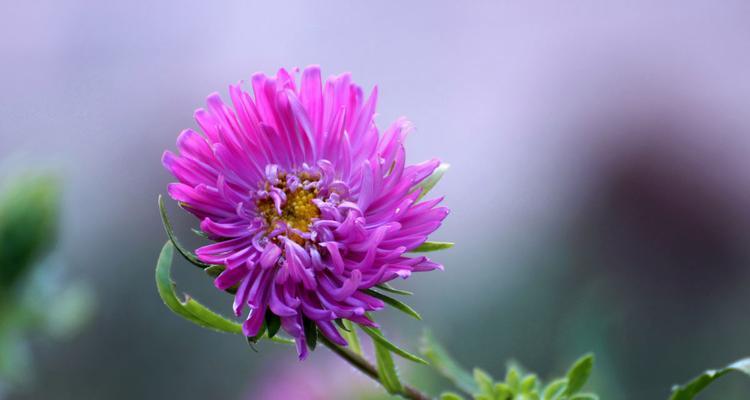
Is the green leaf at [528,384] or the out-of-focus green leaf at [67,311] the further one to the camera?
the out-of-focus green leaf at [67,311]

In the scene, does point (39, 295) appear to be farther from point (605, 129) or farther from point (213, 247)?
point (605, 129)

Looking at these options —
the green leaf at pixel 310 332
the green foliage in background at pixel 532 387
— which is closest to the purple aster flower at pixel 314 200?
the green leaf at pixel 310 332

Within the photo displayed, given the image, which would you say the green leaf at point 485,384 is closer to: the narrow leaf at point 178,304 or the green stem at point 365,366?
the green stem at point 365,366

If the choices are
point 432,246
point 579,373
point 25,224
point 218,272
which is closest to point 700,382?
point 579,373

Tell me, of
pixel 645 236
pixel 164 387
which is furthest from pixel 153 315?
pixel 645 236

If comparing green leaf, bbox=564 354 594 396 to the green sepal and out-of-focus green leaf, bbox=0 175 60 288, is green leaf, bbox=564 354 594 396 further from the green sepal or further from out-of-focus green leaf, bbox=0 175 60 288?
out-of-focus green leaf, bbox=0 175 60 288

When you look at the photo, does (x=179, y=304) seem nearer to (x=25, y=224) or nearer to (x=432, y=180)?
(x=432, y=180)
